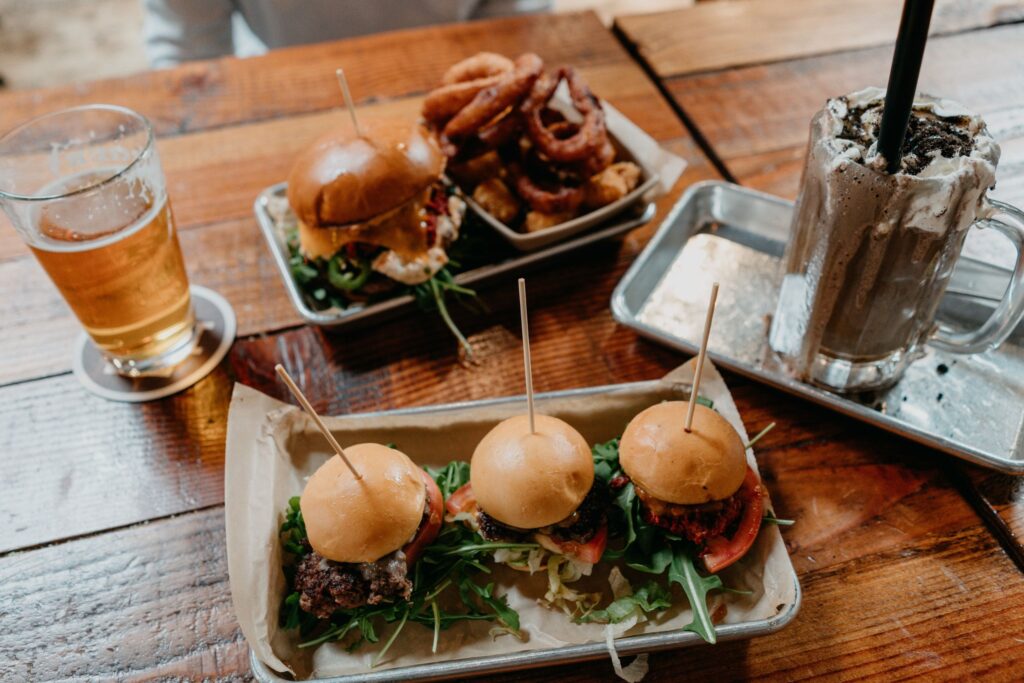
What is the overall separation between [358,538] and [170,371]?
2.50ft

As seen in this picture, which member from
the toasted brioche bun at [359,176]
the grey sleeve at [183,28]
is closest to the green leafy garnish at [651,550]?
the toasted brioche bun at [359,176]

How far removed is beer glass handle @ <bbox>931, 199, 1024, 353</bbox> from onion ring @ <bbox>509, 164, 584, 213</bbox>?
2.74 ft

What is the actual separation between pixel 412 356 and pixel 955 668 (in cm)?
116

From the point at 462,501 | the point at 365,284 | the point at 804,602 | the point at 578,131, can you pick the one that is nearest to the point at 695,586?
the point at 804,602

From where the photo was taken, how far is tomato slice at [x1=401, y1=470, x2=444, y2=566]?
1.30 metres

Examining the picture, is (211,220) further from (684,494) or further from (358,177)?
(684,494)

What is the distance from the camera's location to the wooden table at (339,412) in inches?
50.8

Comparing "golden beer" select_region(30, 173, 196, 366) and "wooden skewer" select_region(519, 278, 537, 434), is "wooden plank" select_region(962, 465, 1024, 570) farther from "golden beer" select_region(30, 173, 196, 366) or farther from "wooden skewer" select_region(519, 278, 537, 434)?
"golden beer" select_region(30, 173, 196, 366)

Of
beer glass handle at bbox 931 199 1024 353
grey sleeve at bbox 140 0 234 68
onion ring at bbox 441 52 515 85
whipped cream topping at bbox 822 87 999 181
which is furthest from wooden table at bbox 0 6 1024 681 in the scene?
grey sleeve at bbox 140 0 234 68

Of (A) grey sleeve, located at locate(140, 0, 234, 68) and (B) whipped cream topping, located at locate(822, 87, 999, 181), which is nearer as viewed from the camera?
(B) whipped cream topping, located at locate(822, 87, 999, 181)

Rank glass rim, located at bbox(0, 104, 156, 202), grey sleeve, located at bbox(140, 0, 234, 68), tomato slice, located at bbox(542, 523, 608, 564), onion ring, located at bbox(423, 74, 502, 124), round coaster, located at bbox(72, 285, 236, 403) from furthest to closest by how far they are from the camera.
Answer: grey sleeve, located at bbox(140, 0, 234, 68)
onion ring, located at bbox(423, 74, 502, 124)
round coaster, located at bbox(72, 285, 236, 403)
glass rim, located at bbox(0, 104, 156, 202)
tomato slice, located at bbox(542, 523, 608, 564)

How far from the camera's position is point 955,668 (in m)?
1.22

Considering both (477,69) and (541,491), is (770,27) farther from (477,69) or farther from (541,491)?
(541,491)

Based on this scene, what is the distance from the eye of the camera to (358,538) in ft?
4.07
